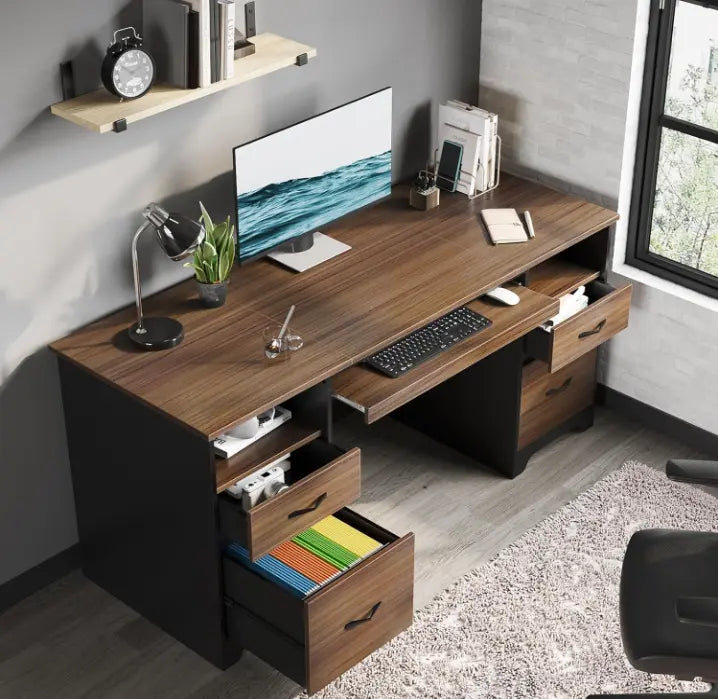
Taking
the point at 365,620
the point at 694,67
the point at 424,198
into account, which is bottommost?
the point at 365,620

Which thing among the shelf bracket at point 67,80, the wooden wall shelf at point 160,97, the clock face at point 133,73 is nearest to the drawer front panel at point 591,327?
the wooden wall shelf at point 160,97

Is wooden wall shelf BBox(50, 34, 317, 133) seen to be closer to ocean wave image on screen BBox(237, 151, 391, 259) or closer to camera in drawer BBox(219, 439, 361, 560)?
ocean wave image on screen BBox(237, 151, 391, 259)

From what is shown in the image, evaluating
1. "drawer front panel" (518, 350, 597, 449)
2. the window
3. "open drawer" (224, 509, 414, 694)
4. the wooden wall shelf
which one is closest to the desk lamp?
the wooden wall shelf

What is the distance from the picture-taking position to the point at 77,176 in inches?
124

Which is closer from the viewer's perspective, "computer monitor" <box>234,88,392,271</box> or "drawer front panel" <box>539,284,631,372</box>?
"computer monitor" <box>234,88,392,271</box>

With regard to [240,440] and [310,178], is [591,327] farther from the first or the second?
[240,440]

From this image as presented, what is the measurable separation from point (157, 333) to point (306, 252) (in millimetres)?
594

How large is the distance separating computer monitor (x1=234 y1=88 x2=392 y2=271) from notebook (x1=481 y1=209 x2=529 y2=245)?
31 centimetres

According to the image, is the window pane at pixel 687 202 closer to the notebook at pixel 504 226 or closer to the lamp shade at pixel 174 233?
the notebook at pixel 504 226

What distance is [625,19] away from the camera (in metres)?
3.69

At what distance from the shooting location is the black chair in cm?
259

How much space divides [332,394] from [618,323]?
3.57ft

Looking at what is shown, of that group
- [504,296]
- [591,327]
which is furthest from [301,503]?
[591,327]

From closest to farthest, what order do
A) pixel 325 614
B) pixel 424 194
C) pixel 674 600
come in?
pixel 674 600, pixel 325 614, pixel 424 194
